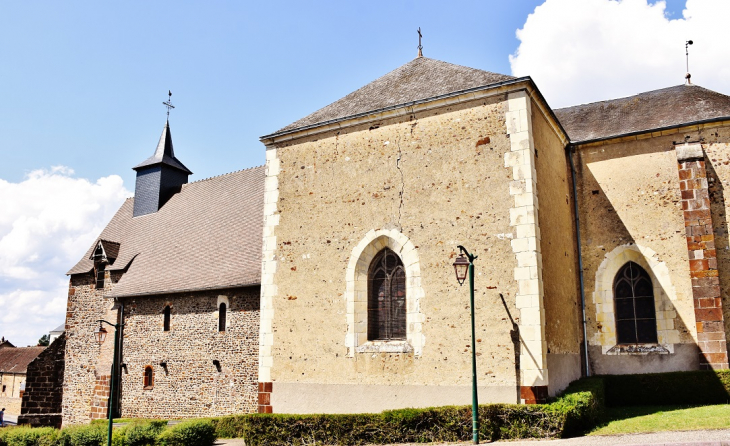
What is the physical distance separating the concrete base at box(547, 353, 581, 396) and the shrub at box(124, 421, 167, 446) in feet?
29.0

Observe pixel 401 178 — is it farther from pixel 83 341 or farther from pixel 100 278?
pixel 83 341

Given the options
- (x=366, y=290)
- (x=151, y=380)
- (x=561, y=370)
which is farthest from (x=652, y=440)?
(x=151, y=380)

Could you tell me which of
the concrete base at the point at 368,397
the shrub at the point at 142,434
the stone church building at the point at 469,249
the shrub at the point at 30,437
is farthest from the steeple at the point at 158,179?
the concrete base at the point at 368,397

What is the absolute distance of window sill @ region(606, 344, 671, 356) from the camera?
14273 millimetres

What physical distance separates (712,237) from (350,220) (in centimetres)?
833

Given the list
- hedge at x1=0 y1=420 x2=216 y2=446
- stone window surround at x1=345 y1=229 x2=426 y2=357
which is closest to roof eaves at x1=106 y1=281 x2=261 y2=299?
hedge at x1=0 y1=420 x2=216 y2=446

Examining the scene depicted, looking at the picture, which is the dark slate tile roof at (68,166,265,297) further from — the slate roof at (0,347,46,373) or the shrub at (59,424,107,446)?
the slate roof at (0,347,46,373)

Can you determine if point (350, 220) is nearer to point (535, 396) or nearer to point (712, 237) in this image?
point (535, 396)

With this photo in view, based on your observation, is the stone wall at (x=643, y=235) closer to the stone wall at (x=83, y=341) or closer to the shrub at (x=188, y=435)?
the shrub at (x=188, y=435)

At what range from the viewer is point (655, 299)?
1452 centimetres

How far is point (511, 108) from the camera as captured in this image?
39.9 feet

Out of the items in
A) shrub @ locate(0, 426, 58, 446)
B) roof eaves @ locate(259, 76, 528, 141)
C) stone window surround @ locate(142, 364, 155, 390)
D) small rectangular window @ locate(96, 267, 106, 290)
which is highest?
roof eaves @ locate(259, 76, 528, 141)

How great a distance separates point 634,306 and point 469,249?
5.65m

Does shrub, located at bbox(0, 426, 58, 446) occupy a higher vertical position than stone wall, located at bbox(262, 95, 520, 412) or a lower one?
lower
